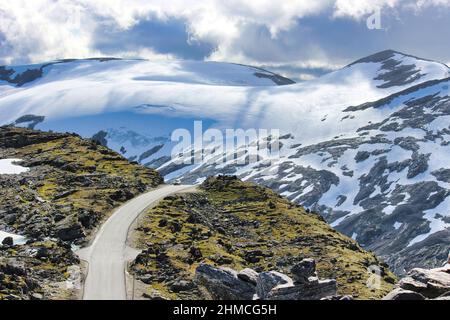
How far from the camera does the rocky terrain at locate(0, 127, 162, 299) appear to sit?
67725 mm

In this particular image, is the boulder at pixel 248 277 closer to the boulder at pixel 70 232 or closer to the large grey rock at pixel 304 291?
the large grey rock at pixel 304 291

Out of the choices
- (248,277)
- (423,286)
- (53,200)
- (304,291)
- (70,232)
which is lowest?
(70,232)

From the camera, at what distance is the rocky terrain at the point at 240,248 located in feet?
217

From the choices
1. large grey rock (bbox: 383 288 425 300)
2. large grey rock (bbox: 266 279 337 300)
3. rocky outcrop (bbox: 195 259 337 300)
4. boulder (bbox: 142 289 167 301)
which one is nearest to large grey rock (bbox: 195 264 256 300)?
rocky outcrop (bbox: 195 259 337 300)

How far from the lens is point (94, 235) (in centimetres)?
9369

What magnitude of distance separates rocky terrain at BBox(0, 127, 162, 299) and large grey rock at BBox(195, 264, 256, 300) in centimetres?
1305

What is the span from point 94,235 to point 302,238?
3250 centimetres

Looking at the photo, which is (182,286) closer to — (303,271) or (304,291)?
(303,271)

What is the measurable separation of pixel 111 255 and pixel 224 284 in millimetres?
24985

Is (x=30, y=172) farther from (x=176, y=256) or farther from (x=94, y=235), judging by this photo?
(x=176, y=256)

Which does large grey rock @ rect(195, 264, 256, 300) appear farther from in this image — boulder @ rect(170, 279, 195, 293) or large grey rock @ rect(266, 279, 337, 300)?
large grey rock @ rect(266, 279, 337, 300)

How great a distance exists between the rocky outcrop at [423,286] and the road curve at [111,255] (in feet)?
90.1

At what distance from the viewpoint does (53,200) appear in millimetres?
113750

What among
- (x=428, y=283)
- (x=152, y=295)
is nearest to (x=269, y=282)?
(x=428, y=283)
